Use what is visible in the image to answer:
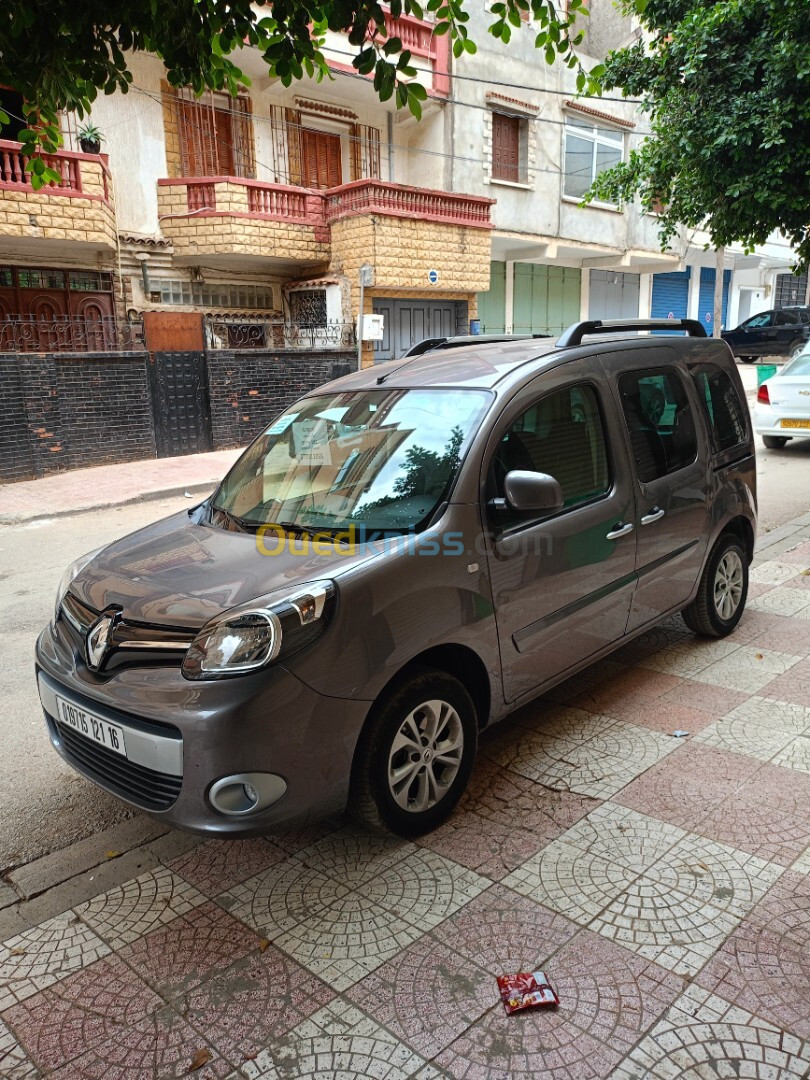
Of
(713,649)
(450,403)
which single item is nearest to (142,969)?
(450,403)

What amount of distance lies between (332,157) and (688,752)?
18.5 m

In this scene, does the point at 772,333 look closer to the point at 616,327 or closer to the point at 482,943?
the point at 616,327

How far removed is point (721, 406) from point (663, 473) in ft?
2.99

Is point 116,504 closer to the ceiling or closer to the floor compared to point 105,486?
closer to the floor

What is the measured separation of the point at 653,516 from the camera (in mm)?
3961

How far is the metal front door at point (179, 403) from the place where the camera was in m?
13.3

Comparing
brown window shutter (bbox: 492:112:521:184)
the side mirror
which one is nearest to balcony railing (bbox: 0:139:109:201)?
brown window shutter (bbox: 492:112:521:184)

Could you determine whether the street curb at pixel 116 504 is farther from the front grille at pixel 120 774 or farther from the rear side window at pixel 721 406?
the rear side window at pixel 721 406

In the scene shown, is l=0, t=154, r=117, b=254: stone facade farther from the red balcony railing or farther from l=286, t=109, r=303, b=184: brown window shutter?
l=286, t=109, r=303, b=184: brown window shutter

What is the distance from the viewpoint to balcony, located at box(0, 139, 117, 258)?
42.0ft

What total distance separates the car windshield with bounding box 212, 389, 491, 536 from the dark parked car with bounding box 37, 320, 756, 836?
12mm

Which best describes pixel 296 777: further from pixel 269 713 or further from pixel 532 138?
pixel 532 138

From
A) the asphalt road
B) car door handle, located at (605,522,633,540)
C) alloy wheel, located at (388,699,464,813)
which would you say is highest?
car door handle, located at (605,522,633,540)

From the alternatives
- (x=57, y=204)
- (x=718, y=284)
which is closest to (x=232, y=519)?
(x=57, y=204)
